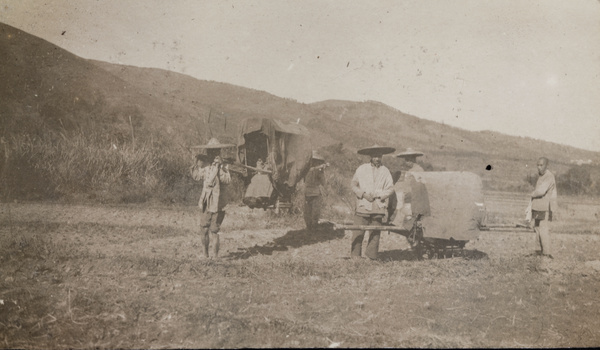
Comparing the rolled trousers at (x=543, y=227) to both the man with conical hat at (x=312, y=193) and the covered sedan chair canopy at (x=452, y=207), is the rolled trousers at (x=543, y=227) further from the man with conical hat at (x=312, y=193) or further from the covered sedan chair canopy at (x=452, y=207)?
the man with conical hat at (x=312, y=193)

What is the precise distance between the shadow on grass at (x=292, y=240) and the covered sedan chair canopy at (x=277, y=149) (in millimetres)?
889

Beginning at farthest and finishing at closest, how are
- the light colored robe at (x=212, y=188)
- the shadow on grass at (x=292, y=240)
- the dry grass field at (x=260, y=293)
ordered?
1. the shadow on grass at (x=292, y=240)
2. the light colored robe at (x=212, y=188)
3. the dry grass field at (x=260, y=293)

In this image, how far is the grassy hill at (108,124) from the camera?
7.90m

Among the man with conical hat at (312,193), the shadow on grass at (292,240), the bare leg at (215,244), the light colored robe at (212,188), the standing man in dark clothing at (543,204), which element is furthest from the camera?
the man with conical hat at (312,193)

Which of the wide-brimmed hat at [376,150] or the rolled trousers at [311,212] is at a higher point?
the wide-brimmed hat at [376,150]

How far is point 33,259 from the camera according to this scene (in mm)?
5945

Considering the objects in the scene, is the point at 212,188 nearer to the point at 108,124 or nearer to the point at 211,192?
the point at 211,192

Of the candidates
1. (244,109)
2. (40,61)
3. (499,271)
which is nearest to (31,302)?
(40,61)

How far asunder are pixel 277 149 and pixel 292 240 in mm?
1894

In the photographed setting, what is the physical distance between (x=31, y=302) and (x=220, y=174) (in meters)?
2.92

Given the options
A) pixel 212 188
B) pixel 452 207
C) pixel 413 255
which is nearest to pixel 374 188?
pixel 452 207

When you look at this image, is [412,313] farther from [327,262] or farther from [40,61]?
[40,61]

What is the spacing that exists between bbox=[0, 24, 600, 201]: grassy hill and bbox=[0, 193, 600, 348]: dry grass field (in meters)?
1.15

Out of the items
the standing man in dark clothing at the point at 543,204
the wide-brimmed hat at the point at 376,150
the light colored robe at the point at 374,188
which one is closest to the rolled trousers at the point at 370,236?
the light colored robe at the point at 374,188
